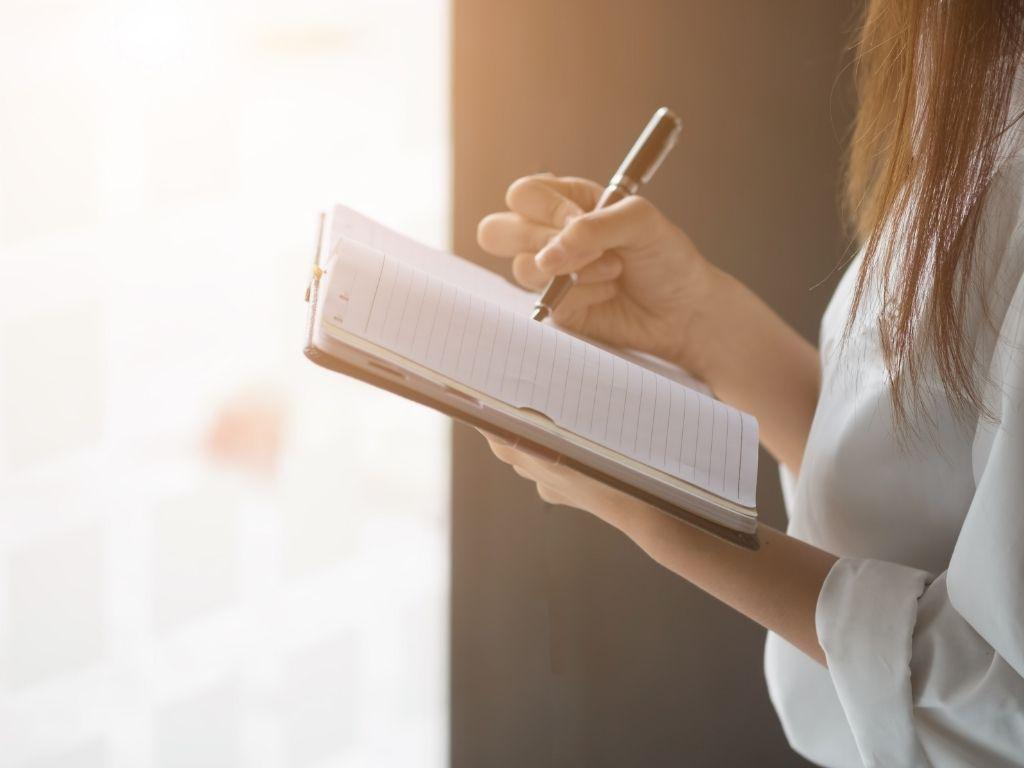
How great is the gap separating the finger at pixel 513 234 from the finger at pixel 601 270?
0.06ft

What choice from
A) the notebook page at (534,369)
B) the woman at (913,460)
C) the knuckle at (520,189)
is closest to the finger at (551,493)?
the woman at (913,460)

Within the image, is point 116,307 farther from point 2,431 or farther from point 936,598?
point 936,598

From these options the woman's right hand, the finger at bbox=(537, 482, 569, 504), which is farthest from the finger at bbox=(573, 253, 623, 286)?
the finger at bbox=(537, 482, 569, 504)

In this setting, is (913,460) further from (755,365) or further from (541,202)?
(541,202)

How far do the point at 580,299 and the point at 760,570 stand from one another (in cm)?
27

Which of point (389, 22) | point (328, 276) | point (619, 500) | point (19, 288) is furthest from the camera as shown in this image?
point (389, 22)

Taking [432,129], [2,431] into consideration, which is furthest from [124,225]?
[432,129]

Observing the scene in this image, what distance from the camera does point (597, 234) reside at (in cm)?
67

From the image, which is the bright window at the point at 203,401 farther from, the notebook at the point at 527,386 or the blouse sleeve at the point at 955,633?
the blouse sleeve at the point at 955,633

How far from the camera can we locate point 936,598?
514mm

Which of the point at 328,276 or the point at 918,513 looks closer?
the point at 328,276

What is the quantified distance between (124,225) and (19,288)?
97 millimetres

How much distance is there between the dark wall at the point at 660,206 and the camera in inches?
38.5

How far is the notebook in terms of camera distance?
46 centimetres
